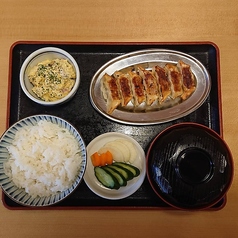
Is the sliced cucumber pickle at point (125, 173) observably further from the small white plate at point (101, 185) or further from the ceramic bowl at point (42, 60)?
the ceramic bowl at point (42, 60)

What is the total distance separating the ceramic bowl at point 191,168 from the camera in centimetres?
155

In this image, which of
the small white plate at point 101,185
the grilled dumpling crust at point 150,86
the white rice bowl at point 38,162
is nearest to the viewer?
the white rice bowl at point 38,162

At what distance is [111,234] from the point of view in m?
1.83

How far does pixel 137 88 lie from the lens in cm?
195

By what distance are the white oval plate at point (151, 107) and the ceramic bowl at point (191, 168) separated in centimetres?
34

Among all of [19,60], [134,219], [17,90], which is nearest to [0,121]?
[17,90]

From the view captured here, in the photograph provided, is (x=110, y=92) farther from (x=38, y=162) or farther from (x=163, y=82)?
(x=38, y=162)

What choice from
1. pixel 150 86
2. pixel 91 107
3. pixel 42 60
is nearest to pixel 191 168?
pixel 150 86

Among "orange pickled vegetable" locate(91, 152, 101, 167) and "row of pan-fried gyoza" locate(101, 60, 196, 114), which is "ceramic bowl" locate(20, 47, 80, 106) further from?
"orange pickled vegetable" locate(91, 152, 101, 167)

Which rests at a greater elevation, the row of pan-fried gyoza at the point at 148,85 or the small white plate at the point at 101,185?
the row of pan-fried gyoza at the point at 148,85

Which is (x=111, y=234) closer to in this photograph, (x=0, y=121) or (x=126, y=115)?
(x=126, y=115)

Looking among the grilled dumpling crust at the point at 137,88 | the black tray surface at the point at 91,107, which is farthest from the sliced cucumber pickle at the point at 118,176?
the grilled dumpling crust at the point at 137,88

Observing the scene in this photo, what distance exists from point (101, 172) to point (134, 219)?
363 millimetres

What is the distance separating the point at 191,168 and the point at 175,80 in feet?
2.14
